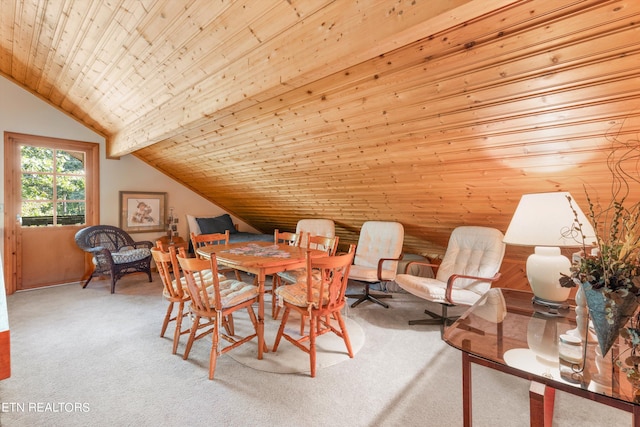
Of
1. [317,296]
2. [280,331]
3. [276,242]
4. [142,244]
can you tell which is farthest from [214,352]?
[142,244]

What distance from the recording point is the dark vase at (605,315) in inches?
41.6

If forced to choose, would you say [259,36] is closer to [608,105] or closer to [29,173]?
[608,105]

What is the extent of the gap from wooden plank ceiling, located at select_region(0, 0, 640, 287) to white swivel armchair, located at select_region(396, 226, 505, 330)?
10.1 inches

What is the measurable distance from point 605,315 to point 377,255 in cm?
275

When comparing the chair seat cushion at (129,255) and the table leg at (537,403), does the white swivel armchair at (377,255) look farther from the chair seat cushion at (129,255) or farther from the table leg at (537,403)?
the chair seat cushion at (129,255)

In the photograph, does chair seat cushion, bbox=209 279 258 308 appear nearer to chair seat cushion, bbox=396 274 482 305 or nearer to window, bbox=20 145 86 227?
chair seat cushion, bbox=396 274 482 305

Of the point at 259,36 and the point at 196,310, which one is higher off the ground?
the point at 259,36

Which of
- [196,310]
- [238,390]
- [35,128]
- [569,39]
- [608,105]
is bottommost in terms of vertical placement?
[238,390]

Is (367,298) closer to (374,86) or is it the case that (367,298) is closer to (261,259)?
(261,259)

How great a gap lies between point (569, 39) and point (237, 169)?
367 cm

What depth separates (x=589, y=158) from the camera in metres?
1.98

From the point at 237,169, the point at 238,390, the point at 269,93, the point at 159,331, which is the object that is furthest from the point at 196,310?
the point at 237,169

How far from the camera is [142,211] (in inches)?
198

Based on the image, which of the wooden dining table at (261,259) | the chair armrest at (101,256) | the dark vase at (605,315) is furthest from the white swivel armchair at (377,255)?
the chair armrest at (101,256)
